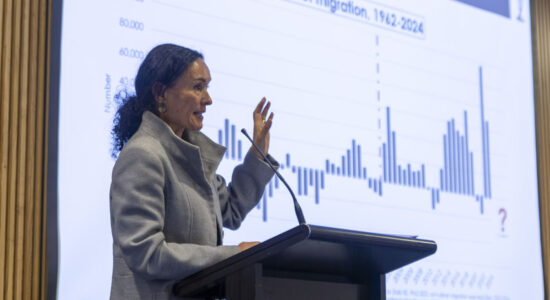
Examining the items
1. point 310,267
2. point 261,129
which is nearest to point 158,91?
point 261,129

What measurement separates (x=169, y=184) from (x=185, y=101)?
0.23 metres

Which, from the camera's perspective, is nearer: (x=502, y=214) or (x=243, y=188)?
(x=243, y=188)

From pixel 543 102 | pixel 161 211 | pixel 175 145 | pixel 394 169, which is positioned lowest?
pixel 161 211

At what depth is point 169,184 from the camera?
1.79 m

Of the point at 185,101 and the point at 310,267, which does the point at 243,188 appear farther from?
the point at 310,267

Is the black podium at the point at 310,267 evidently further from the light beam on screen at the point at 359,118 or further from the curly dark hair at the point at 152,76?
the light beam on screen at the point at 359,118

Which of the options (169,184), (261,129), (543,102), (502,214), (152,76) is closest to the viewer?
(169,184)

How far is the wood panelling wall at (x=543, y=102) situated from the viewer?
14.3ft

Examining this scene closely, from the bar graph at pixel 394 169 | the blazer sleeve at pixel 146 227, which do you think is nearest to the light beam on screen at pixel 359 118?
the bar graph at pixel 394 169

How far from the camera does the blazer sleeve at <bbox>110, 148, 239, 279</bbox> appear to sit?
1640 mm

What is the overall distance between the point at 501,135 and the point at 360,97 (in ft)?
3.16

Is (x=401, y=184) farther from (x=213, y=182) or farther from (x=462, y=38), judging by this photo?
(x=213, y=182)

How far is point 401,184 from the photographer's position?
3.64m

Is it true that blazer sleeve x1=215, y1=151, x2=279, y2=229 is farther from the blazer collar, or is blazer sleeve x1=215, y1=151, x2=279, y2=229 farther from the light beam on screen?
the light beam on screen
